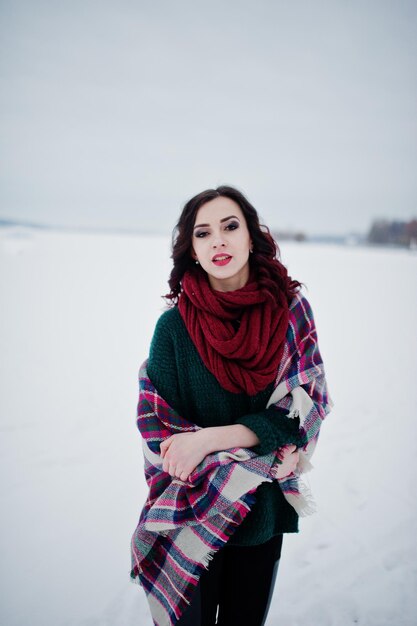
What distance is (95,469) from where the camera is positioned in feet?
8.98

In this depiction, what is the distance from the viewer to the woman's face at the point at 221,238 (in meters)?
1.27

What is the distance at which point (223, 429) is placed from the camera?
1138 millimetres

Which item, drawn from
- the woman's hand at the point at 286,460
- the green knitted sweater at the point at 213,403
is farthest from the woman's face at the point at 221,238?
the woman's hand at the point at 286,460

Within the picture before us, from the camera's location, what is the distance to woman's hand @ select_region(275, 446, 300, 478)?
1194 millimetres

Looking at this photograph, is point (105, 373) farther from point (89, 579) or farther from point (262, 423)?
point (262, 423)

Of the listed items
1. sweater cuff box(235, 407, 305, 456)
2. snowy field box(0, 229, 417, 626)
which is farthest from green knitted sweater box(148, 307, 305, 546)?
snowy field box(0, 229, 417, 626)

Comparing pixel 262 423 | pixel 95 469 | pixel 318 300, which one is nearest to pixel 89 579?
pixel 95 469

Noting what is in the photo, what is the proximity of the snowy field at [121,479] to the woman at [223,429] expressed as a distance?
81 centimetres

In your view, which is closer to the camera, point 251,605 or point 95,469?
point 251,605

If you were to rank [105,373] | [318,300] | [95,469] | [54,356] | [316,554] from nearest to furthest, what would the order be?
[316,554] → [95,469] → [105,373] → [54,356] → [318,300]

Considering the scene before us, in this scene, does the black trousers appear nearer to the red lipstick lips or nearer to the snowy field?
the snowy field

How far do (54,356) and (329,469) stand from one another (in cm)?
383

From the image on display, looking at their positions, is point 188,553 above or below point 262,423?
below

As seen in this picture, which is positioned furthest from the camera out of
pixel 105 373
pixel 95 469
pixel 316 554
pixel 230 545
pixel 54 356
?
pixel 54 356
